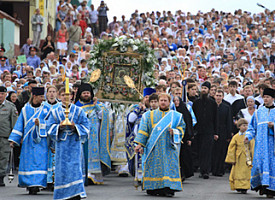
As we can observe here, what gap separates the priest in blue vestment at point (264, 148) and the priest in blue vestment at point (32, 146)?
374 cm

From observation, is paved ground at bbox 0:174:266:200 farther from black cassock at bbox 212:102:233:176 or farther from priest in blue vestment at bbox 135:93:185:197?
black cassock at bbox 212:102:233:176

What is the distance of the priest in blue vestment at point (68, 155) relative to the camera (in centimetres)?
1115

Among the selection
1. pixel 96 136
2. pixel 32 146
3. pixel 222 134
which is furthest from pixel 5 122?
pixel 222 134

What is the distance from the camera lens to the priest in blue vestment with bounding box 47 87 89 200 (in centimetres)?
1115

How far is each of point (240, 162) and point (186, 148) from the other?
1.80 meters

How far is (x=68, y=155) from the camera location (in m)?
11.3

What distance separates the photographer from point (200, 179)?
16.5 metres

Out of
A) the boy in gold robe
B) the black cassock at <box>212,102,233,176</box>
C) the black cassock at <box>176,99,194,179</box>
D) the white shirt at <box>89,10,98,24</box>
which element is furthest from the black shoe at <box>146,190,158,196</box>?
A: the white shirt at <box>89,10,98,24</box>

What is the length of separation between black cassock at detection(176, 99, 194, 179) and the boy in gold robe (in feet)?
4.56

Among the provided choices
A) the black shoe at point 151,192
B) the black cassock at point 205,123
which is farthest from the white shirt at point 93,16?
the black shoe at point 151,192

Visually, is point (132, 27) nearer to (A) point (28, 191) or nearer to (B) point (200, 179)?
(B) point (200, 179)

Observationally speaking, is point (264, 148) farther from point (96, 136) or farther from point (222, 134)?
point (222, 134)

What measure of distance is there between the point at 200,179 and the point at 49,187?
13.8ft

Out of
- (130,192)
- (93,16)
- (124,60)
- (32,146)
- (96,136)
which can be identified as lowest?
(130,192)
